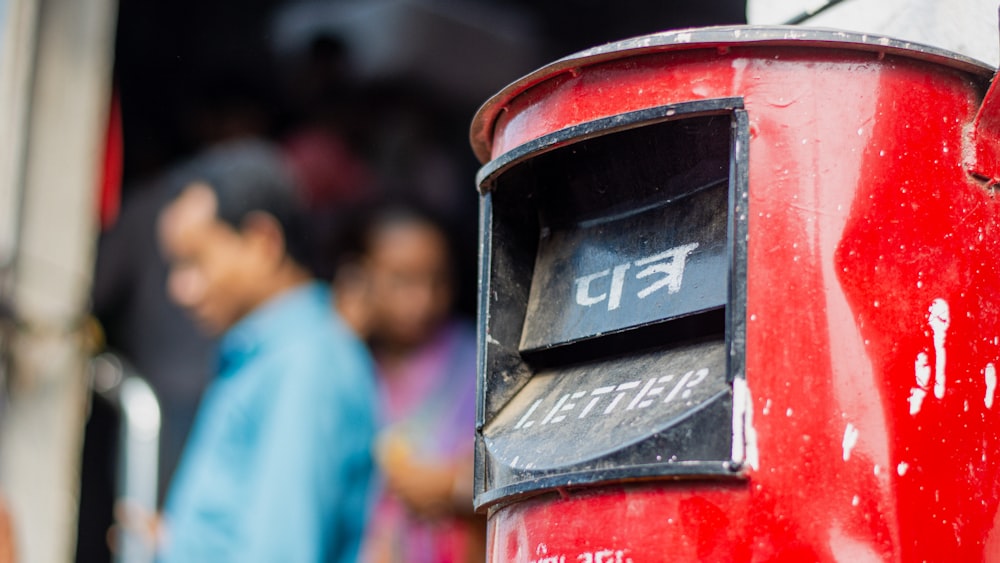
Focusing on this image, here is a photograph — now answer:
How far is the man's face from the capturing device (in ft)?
11.1

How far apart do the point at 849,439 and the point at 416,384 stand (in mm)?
2769

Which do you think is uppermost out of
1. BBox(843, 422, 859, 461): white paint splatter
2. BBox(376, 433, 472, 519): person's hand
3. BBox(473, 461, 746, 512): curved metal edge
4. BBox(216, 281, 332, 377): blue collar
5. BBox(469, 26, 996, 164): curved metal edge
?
BBox(216, 281, 332, 377): blue collar

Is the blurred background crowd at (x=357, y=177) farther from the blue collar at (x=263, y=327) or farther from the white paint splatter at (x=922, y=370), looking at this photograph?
the white paint splatter at (x=922, y=370)

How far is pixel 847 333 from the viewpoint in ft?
4.01

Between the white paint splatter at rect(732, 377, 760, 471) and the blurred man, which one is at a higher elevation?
the blurred man

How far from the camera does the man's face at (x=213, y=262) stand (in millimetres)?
3389

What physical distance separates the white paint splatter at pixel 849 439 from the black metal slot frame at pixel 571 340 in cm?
10

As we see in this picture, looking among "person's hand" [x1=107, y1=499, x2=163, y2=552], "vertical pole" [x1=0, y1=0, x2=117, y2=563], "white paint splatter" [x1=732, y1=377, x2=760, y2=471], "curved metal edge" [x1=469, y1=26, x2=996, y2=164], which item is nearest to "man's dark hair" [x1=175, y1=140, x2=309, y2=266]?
"person's hand" [x1=107, y1=499, x2=163, y2=552]

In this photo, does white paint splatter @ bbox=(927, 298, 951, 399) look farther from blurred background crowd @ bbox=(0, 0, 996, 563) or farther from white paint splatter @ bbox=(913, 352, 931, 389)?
blurred background crowd @ bbox=(0, 0, 996, 563)

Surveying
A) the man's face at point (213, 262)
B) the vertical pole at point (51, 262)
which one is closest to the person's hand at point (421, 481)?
the man's face at point (213, 262)

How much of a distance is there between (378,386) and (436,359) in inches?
8.7

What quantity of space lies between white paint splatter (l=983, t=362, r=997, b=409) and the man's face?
237 centimetres

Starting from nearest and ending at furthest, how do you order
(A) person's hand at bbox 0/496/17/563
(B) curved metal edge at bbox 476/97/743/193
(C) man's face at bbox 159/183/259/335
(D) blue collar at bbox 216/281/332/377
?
(B) curved metal edge at bbox 476/97/743/193 < (A) person's hand at bbox 0/496/17/563 < (D) blue collar at bbox 216/281/332/377 < (C) man's face at bbox 159/183/259/335

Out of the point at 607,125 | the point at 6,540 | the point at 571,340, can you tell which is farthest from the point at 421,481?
the point at 607,125
